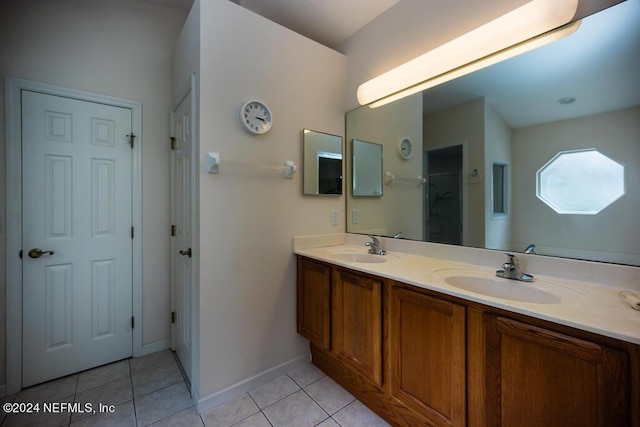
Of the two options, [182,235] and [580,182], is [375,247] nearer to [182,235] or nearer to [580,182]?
[580,182]

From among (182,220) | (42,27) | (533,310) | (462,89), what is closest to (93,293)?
(182,220)

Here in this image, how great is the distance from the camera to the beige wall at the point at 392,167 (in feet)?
5.91

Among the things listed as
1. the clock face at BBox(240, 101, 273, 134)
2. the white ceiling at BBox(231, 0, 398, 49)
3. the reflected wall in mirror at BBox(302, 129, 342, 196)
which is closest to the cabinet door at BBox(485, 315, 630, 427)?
the reflected wall in mirror at BBox(302, 129, 342, 196)

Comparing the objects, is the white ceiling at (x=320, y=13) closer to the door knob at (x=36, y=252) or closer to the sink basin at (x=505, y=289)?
the sink basin at (x=505, y=289)

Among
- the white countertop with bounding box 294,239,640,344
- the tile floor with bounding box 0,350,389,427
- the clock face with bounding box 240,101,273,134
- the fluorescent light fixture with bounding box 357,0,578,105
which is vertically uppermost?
the fluorescent light fixture with bounding box 357,0,578,105


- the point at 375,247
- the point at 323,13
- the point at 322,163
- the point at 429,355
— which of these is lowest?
the point at 429,355

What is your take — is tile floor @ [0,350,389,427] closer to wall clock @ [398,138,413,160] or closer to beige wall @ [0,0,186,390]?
beige wall @ [0,0,186,390]

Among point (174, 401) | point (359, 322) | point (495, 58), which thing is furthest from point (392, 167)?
point (174, 401)

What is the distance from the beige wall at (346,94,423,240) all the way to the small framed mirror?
0.04m

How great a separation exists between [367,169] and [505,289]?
4.18 feet

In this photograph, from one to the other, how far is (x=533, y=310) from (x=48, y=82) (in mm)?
2924

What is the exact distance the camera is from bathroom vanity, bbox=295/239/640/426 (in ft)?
2.45

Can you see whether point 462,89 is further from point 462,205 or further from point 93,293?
point 93,293

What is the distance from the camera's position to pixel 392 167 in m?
1.97
